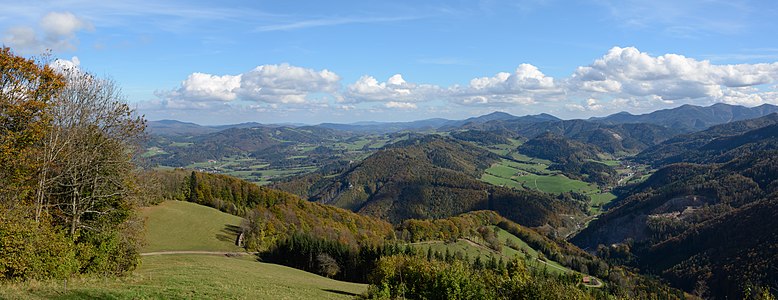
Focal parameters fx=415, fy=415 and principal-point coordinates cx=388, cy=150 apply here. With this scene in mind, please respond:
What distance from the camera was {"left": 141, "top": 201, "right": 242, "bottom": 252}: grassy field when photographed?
80750 mm

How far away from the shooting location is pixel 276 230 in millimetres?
107625

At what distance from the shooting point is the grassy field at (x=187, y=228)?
265 feet

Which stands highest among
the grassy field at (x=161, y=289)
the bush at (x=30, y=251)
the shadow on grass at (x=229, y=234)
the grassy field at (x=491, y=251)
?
the bush at (x=30, y=251)

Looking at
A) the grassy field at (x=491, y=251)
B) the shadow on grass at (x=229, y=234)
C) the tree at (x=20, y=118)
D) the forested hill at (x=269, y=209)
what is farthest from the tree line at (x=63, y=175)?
the grassy field at (x=491, y=251)

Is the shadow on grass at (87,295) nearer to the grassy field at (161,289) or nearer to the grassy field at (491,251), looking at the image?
the grassy field at (161,289)

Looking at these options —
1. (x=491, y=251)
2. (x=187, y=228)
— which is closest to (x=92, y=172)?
(x=187, y=228)

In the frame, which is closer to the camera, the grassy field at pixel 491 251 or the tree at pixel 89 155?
the tree at pixel 89 155

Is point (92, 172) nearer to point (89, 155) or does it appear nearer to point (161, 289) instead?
point (89, 155)

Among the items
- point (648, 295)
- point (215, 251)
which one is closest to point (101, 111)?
point (215, 251)

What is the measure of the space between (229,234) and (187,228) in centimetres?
902

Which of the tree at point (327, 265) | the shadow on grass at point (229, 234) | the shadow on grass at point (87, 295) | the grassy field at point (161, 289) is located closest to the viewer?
the shadow on grass at point (87, 295)

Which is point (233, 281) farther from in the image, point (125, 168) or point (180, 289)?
point (125, 168)

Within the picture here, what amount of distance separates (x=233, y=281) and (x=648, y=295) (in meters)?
152

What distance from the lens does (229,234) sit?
96.5 meters
